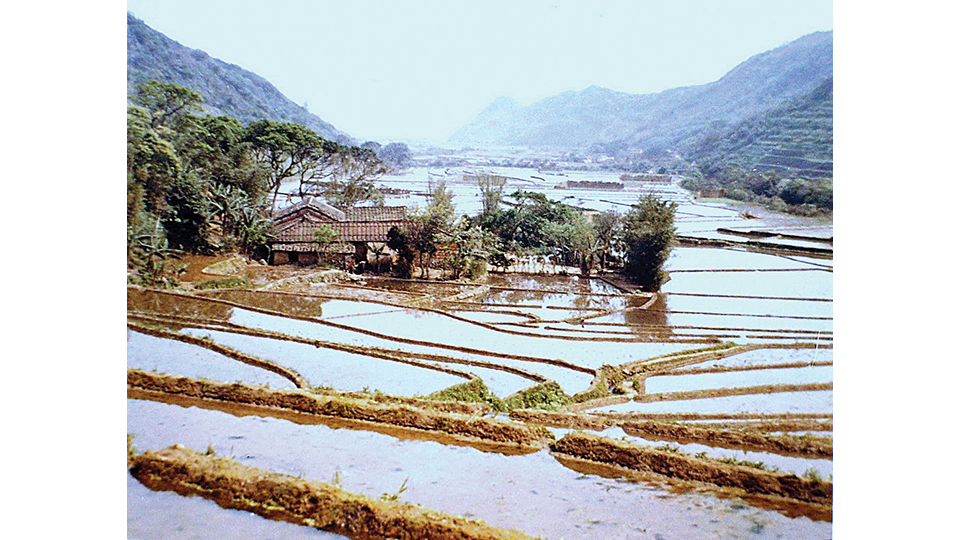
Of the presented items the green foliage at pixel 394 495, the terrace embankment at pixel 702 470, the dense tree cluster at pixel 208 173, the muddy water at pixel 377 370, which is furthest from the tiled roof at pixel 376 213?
the terrace embankment at pixel 702 470

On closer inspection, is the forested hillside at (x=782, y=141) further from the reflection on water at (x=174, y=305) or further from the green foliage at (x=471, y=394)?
the reflection on water at (x=174, y=305)

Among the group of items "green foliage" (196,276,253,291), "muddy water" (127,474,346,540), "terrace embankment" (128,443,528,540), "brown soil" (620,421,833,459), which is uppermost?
"green foliage" (196,276,253,291)

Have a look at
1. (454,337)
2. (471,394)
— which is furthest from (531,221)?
(471,394)

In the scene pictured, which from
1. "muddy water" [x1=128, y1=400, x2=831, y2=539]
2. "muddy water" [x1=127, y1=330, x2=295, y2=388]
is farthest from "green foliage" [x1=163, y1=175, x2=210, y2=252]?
"muddy water" [x1=128, y1=400, x2=831, y2=539]

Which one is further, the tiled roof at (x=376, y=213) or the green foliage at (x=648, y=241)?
the tiled roof at (x=376, y=213)

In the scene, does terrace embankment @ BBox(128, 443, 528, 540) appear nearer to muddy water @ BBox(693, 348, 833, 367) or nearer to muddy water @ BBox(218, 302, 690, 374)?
muddy water @ BBox(218, 302, 690, 374)

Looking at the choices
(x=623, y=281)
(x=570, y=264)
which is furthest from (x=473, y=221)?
(x=623, y=281)

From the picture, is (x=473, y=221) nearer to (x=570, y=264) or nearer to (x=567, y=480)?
Answer: (x=570, y=264)
